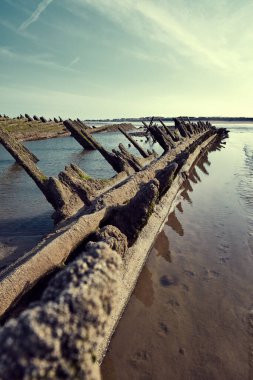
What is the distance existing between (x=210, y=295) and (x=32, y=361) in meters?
3.86

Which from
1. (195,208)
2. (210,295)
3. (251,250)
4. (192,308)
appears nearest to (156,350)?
(192,308)

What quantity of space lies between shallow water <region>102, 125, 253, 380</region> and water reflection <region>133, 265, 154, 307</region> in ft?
0.05

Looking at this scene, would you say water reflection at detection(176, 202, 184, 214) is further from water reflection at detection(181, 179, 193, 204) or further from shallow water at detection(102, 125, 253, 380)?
shallow water at detection(102, 125, 253, 380)

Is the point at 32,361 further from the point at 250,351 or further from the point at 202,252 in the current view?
the point at 202,252

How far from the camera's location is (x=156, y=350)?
3.60 m

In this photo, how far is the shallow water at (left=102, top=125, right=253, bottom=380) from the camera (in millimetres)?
3393

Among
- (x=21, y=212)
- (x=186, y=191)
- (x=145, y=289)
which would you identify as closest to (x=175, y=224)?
(x=145, y=289)

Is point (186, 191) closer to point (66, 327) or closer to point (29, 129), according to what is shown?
point (66, 327)

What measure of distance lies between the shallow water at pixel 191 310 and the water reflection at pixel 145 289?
0.05 ft

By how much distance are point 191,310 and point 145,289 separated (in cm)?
79

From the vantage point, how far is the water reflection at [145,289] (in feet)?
14.9

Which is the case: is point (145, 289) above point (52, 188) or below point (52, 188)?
below

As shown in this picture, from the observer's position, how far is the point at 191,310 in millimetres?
4336

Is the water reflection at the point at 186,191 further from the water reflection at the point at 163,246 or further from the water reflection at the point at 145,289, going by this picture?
the water reflection at the point at 145,289
